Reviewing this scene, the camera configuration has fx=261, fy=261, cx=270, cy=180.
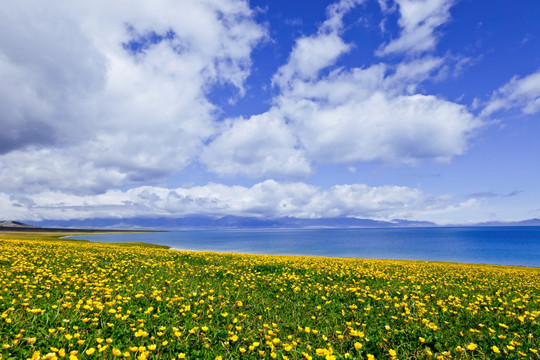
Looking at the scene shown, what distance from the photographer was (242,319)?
22.5 feet

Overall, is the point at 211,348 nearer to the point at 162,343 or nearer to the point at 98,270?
the point at 162,343

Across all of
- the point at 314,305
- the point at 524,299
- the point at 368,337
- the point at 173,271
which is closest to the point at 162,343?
the point at 368,337

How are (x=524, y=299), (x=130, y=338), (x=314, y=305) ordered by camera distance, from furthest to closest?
(x=524, y=299) < (x=314, y=305) < (x=130, y=338)

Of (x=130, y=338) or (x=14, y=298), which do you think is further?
(x=14, y=298)

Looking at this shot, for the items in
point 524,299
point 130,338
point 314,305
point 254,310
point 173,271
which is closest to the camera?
point 130,338

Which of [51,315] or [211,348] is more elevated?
[51,315]

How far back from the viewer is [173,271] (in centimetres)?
1176

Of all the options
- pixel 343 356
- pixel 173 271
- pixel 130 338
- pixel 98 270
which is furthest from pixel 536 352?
pixel 98 270

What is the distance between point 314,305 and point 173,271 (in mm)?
6594

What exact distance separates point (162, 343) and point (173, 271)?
7.00 meters

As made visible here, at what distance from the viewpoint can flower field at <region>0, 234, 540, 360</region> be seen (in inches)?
202

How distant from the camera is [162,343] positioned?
17.0ft

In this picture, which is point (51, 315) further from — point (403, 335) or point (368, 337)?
point (403, 335)

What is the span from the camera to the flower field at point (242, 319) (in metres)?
5.12
